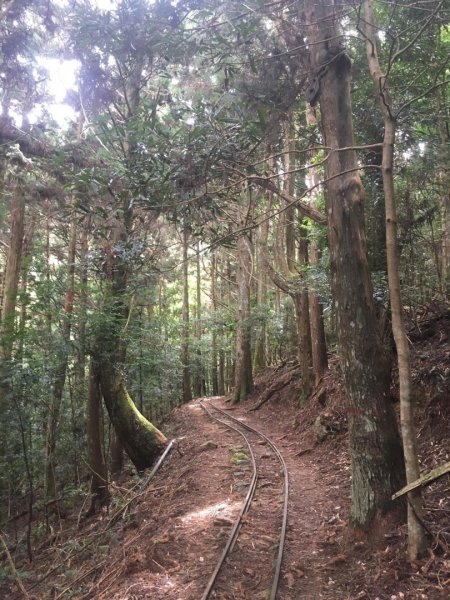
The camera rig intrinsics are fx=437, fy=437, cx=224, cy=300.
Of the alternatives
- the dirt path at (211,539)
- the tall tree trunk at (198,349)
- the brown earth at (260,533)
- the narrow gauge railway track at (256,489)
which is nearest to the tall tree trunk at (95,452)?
the brown earth at (260,533)

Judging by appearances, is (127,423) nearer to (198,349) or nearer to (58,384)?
(58,384)

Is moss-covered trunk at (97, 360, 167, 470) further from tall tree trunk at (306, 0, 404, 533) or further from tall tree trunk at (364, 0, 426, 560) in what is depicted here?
tall tree trunk at (364, 0, 426, 560)

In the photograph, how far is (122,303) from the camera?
420 inches

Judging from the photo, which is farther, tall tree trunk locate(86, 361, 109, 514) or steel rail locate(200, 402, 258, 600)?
tall tree trunk locate(86, 361, 109, 514)

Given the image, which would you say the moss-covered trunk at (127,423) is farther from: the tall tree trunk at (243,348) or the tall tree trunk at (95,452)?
the tall tree trunk at (243,348)

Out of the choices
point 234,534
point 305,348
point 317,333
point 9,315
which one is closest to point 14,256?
point 9,315

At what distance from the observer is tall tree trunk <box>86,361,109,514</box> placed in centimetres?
991

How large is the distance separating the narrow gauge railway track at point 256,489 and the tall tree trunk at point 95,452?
3.45 meters

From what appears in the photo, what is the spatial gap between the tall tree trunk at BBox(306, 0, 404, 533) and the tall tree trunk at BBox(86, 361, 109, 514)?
652 cm

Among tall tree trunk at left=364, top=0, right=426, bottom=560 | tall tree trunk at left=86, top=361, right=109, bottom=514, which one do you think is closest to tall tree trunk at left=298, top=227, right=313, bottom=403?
tall tree trunk at left=86, top=361, right=109, bottom=514

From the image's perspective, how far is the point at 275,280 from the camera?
13.5 meters

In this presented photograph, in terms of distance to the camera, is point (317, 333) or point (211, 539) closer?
point (211, 539)

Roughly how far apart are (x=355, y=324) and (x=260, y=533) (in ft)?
10.6

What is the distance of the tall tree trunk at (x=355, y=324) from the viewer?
495cm
